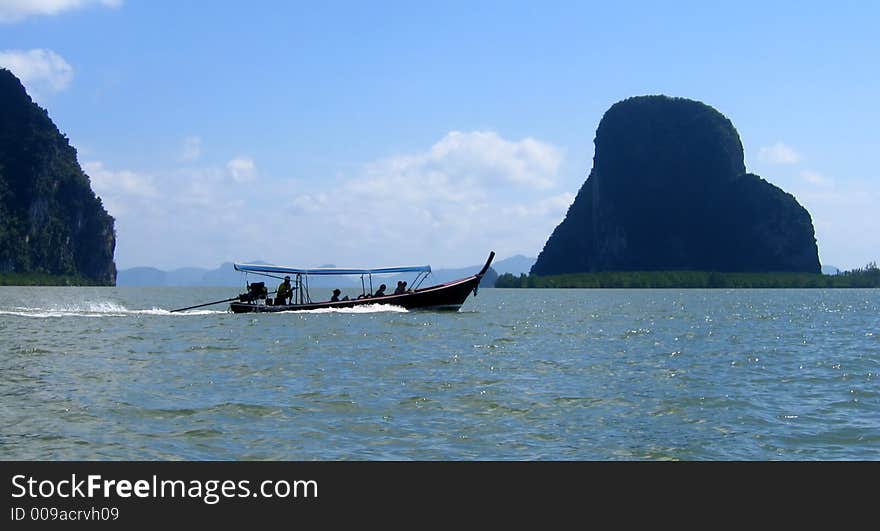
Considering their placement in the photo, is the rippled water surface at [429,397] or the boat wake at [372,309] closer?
the rippled water surface at [429,397]

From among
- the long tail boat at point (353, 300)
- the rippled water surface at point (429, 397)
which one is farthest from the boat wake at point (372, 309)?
the rippled water surface at point (429, 397)

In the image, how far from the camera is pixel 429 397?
22.0 meters

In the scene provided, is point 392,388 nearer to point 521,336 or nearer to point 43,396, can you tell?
point 43,396

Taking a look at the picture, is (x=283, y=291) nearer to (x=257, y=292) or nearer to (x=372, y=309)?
(x=257, y=292)

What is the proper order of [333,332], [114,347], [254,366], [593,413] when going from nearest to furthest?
[593,413] → [254,366] → [114,347] → [333,332]

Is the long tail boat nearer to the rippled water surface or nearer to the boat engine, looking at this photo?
the boat engine

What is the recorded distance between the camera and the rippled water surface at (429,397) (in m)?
16.1

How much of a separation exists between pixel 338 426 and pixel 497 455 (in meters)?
4.17

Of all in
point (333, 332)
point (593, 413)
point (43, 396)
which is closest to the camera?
point (593, 413)

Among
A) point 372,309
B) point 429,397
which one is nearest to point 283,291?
point 372,309

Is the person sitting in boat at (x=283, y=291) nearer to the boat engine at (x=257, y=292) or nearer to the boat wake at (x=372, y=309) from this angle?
the boat engine at (x=257, y=292)

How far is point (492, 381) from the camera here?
25.4 metres

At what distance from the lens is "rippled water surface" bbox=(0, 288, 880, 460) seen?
16.1 m
